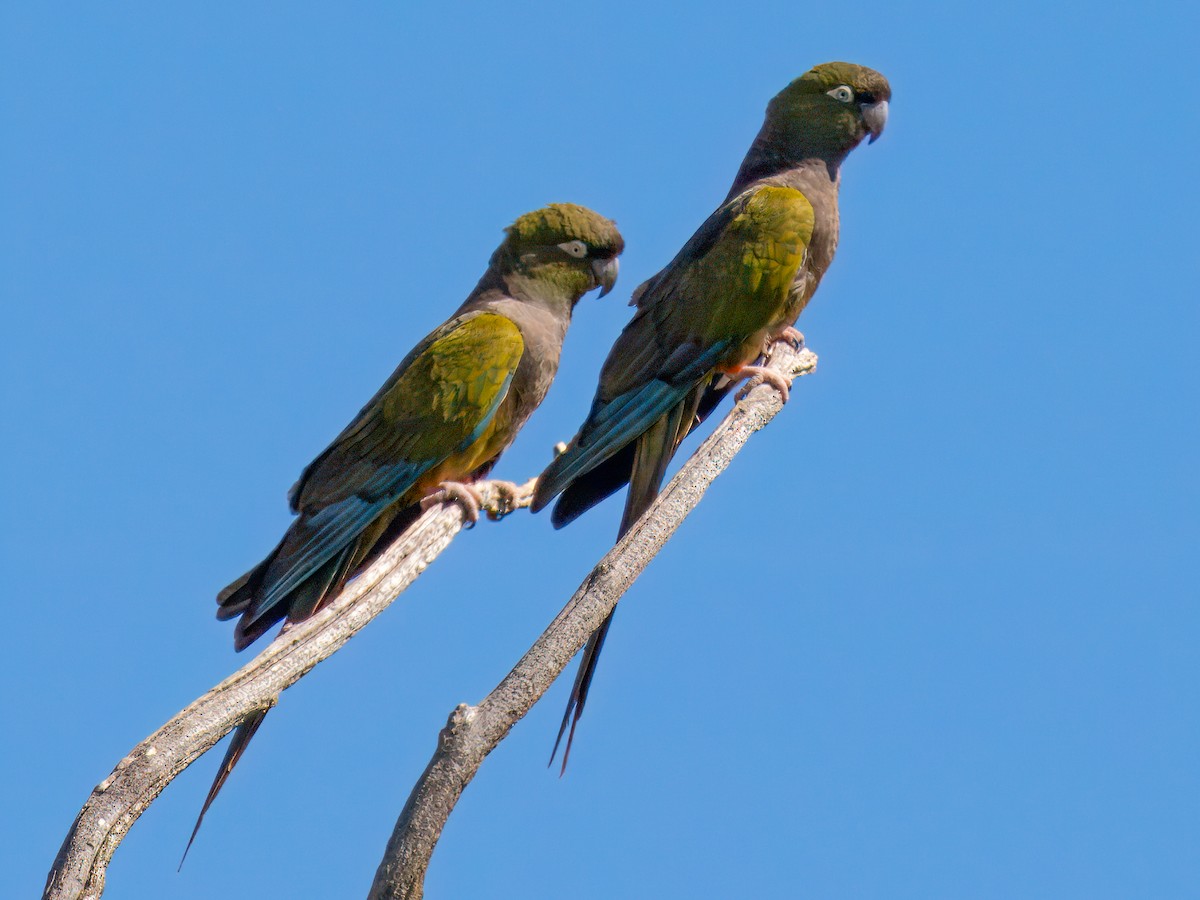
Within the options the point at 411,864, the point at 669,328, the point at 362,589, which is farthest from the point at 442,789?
the point at 669,328

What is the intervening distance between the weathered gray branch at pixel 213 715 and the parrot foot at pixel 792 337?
6.17ft

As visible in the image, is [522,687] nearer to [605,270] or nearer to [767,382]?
[767,382]

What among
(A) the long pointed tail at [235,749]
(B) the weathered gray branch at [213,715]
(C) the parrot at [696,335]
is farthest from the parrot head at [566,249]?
(A) the long pointed tail at [235,749]

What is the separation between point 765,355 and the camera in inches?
239

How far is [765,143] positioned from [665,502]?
269 cm

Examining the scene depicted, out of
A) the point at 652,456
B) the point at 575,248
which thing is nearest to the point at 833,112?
the point at 575,248

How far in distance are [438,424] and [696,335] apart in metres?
1.17

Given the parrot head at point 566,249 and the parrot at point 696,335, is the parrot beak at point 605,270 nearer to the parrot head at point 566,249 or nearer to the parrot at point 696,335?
the parrot head at point 566,249

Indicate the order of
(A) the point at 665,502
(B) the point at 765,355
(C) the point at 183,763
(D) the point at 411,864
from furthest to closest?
(B) the point at 765,355 → (A) the point at 665,502 → (C) the point at 183,763 → (D) the point at 411,864

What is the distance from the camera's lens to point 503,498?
5.93 meters

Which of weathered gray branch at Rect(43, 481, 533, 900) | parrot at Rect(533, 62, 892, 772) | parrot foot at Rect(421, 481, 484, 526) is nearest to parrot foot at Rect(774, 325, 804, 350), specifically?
parrot at Rect(533, 62, 892, 772)

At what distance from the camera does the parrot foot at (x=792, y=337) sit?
6.16 metres

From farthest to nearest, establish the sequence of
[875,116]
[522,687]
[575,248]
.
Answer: [875,116], [575,248], [522,687]

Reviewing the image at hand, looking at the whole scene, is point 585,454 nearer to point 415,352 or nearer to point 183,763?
point 415,352
